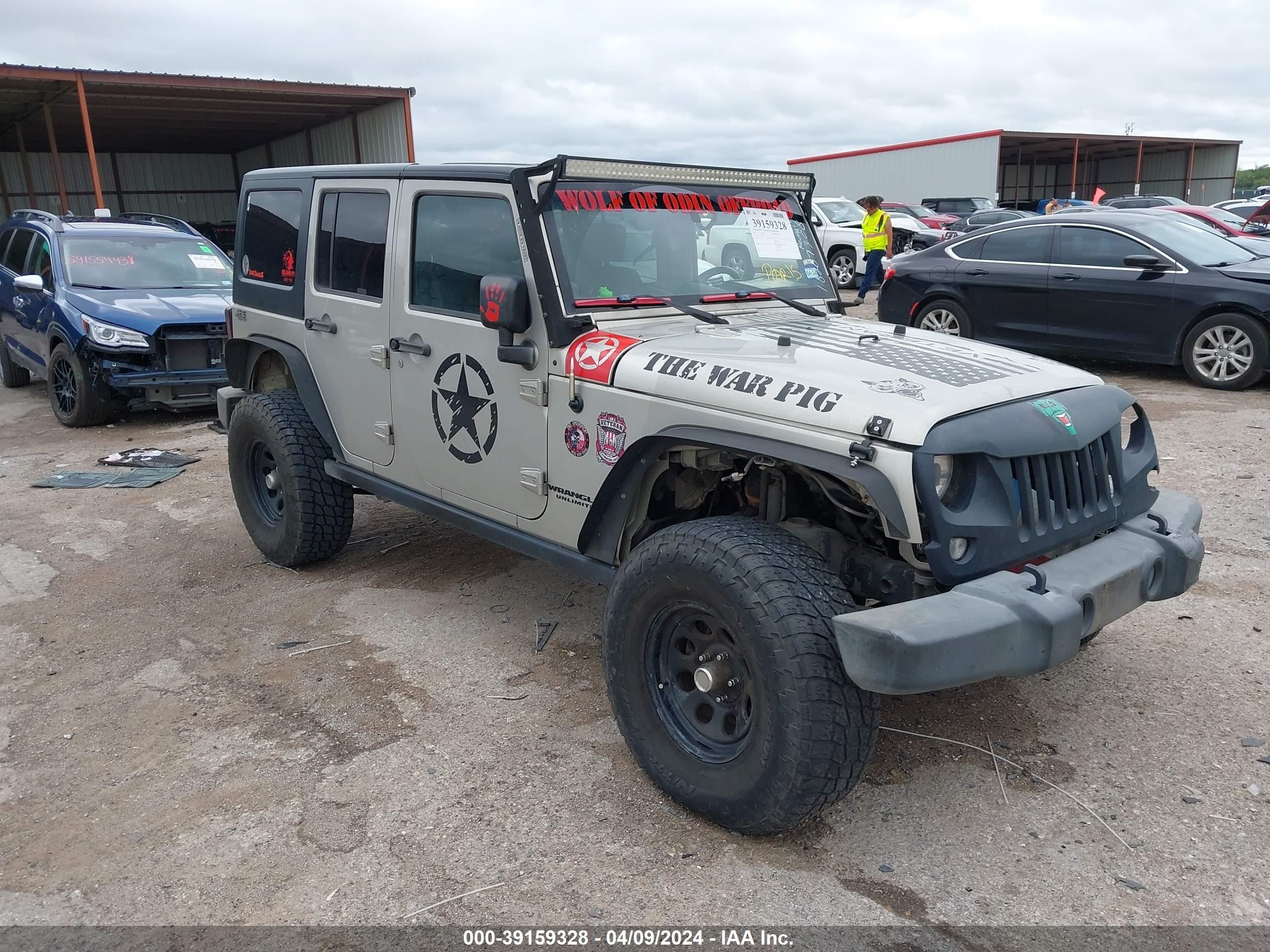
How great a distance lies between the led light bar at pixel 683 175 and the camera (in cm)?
358

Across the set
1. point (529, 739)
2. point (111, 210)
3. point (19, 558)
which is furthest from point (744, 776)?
point (111, 210)

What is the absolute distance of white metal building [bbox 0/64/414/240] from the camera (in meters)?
17.2

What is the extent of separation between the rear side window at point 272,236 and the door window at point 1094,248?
279 inches

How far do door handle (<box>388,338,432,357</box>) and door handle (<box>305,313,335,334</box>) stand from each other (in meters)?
0.52

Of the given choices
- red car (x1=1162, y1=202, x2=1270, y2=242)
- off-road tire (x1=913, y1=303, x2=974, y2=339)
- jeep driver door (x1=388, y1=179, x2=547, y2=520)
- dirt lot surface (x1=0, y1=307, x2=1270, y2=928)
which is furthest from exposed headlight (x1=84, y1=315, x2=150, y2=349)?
red car (x1=1162, y1=202, x2=1270, y2=242)

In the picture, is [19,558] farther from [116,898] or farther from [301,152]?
[301,152]

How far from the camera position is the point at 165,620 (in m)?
4.66

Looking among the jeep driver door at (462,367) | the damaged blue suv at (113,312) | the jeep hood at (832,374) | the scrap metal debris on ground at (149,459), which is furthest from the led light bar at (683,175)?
the damaged blue suv at (113,312)

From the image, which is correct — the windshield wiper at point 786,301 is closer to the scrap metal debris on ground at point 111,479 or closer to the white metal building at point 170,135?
the scrap metal debris on ground at point 111,479

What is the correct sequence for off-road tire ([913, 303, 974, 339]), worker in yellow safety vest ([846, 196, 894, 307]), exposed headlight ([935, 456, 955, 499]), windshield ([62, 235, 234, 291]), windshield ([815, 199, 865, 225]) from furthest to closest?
windshield ([815, 199, 865, 225]) → worker in yellow safety vest ([846, 196, 894, 307]) → off-road tire ([913, 303, 974, 339]) → windshield ([62, 235, 234, 291]) → exposed headlight ([935, 456, 955, 499])

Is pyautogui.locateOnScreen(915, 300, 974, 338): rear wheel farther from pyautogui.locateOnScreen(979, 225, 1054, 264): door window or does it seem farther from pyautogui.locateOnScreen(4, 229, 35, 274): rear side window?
pyautogui.locateOnScreen(4, 229, 35, 274): rear side window

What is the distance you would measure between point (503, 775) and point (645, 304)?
1.77 metres

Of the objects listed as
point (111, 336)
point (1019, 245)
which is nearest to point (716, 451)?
point (111, 336)

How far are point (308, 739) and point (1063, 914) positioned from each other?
8.19ft
